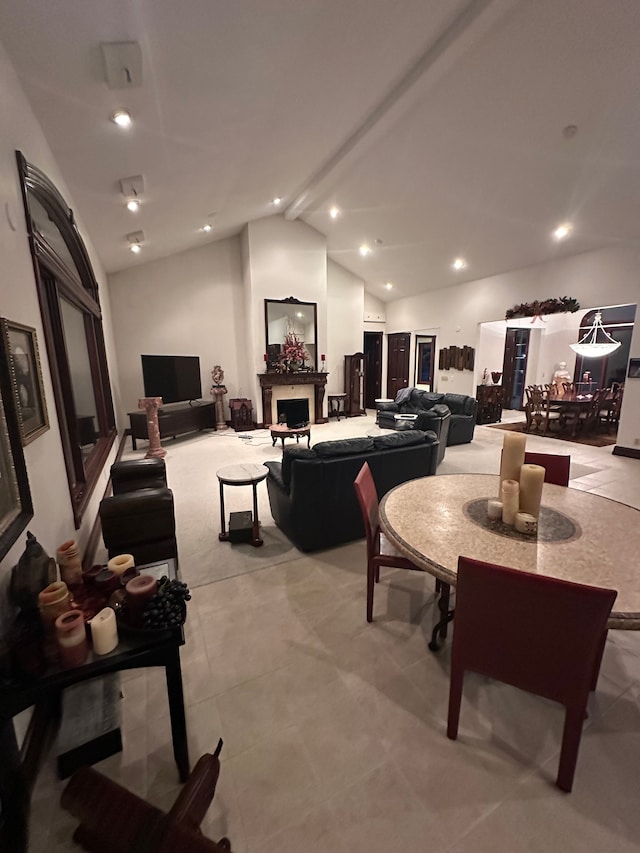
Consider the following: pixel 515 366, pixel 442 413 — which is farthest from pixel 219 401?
pixel 515 366

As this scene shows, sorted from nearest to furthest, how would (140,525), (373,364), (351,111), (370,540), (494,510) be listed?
(494,510) → (370,540) → (140,525) → (351,111) → (373,364)

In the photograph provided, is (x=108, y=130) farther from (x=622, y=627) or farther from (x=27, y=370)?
(x=622, y=627)

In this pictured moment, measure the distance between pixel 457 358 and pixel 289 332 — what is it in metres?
3.92

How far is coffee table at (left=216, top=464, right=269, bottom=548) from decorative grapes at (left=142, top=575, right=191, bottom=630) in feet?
4.90

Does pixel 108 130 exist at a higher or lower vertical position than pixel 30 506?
higher

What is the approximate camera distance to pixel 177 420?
6602 mm

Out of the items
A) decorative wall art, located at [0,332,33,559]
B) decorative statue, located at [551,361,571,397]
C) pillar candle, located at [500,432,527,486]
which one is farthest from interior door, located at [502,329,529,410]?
decorative wall art, located at [0,332,33,559]

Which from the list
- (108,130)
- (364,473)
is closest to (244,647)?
(364,473)

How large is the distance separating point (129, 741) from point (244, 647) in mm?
607

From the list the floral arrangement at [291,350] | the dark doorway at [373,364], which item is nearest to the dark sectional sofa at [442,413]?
the floral arrangement at [291,350]

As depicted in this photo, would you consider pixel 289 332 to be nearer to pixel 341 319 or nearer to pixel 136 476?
pixel 341 319

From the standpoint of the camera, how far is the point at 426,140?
4609 millimetres

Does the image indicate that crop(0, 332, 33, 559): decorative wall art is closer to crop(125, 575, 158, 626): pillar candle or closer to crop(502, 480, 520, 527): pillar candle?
crop(125, 575, 158, 626): pillar candle

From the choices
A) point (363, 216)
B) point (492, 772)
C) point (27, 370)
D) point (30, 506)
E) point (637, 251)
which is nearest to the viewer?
point (492, 772)
